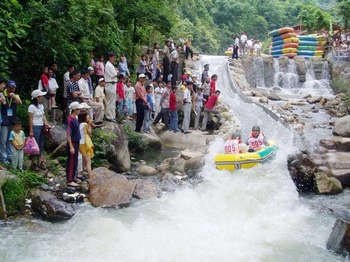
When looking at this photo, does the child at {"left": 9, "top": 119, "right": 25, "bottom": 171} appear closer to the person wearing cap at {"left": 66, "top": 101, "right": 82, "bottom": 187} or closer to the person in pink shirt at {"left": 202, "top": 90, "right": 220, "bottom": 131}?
the person wearing cap at {"left": 66, "top": 101, "right": 82, "bottom": 187}

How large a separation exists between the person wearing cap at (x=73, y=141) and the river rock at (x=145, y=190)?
4.07ft

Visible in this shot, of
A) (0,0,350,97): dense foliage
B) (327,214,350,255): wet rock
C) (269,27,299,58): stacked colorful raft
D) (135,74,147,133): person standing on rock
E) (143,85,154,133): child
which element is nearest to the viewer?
(327,214,350,255): wet rock

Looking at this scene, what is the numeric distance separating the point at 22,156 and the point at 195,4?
139ft

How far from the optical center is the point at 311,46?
28.3 m

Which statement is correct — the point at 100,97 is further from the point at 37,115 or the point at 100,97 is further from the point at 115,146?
the point at 37,115

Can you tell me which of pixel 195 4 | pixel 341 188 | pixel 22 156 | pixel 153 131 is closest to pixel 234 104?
pixel 153 131

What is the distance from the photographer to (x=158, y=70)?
53.8 feet

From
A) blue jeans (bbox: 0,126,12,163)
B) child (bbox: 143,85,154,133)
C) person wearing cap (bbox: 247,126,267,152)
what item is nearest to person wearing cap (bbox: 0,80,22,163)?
blue jeans (bbox: 0,126,12,163)

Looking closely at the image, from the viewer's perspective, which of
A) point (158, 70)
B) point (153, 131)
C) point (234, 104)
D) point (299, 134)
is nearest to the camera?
point (153, 131)

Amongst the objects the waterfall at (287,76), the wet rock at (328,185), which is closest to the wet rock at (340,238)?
the wet rock at (328,185)

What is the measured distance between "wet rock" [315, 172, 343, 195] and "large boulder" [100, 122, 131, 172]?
4.43 m

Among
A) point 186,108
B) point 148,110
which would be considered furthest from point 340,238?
point 186,108

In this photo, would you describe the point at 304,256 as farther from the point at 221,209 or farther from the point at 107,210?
the point at 107,210

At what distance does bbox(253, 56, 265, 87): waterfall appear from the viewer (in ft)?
87.8
